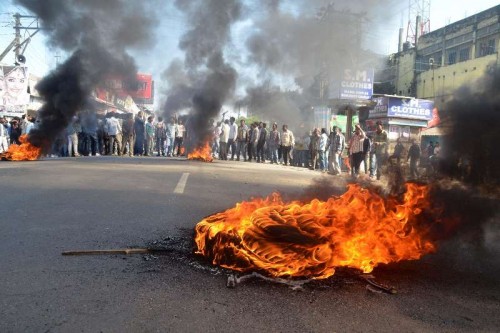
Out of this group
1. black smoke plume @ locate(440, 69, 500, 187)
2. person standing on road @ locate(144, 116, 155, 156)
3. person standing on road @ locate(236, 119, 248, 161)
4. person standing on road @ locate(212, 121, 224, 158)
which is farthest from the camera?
person standing on road @ locate(144, 116, 155, 156)

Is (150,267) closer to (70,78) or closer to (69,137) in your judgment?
(70,78)

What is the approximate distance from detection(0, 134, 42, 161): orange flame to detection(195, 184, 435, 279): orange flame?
1278 cm

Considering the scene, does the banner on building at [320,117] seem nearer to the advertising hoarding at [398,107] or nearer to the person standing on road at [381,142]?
the person standing on road at [381,142]

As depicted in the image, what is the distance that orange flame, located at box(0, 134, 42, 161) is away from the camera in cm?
1448

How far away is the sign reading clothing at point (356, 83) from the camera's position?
1188 centimetres

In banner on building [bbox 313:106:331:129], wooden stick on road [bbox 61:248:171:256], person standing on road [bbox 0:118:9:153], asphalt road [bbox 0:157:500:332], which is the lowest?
asphalt road [bbox 0:157:500:332]

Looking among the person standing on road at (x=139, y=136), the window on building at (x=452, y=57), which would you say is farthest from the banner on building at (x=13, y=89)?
the window on building at (x=452, y=57)

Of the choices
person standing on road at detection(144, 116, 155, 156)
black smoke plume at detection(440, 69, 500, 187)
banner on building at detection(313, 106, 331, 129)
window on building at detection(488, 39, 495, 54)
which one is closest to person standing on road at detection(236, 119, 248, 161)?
banner on building at detection(313, 106, 331, 129)

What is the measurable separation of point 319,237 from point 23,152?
1404cm

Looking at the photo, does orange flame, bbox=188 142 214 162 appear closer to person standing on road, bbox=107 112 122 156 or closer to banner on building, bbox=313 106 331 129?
person standing on road, bbox=107 112 122 156

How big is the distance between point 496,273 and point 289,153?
1545 cm

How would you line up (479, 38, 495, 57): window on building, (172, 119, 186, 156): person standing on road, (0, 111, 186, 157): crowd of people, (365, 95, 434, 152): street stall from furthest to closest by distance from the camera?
(479, 38, 495, 57): window on building < (365, 95, 434, 152): street stall < (172, 119, 186, 156): person standing on road < (0, 111, 186, 157): crowd of people

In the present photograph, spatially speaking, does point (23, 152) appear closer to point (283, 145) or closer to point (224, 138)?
point (224, 138)

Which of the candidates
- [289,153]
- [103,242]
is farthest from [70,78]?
[103,242]
